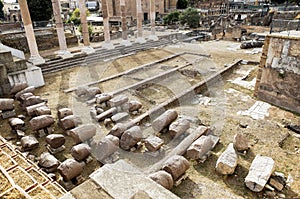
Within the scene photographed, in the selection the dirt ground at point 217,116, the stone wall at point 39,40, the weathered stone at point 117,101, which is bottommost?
the dirt ground at point 217,116

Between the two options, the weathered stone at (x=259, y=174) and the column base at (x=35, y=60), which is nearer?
the weathered stone at (x=259, y=174)

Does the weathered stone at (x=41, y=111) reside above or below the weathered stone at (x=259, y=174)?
above

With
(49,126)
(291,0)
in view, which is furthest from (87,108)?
(291,0)

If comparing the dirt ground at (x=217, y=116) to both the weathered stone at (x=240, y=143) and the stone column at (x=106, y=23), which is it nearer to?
the weathered stone at (x=240, y=143)

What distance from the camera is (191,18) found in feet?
114

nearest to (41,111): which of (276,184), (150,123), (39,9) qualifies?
(150,123)

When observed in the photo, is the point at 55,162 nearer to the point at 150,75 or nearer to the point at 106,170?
the point at 106,170

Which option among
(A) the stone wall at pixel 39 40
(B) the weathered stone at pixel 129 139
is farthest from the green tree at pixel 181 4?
(B) the weathered stone at pixel 129 139

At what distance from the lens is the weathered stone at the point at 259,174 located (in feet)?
18.9

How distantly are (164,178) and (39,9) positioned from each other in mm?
27385

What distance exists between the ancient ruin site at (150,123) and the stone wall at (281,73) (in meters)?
0.05

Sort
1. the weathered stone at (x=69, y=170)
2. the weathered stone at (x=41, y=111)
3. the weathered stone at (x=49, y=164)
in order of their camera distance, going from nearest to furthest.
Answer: the weathered stone at (x=69, y=170), the weathered stone at (x=49, y=164), the weathered stone at (x=41, y=111)

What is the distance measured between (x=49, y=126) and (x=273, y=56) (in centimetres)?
1113

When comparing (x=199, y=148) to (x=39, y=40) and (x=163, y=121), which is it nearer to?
(x=163, y=121)
